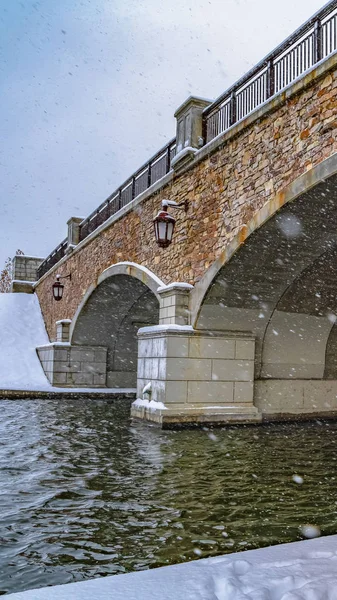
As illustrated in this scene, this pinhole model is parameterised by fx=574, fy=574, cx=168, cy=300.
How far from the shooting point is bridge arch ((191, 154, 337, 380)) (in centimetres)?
780

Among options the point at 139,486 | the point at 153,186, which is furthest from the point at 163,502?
the point at 153,186

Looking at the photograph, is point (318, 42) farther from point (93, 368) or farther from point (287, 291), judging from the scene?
point (93, 368)

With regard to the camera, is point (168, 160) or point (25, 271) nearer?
point (168, 160)

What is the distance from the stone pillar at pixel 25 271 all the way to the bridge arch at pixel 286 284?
19.0 m

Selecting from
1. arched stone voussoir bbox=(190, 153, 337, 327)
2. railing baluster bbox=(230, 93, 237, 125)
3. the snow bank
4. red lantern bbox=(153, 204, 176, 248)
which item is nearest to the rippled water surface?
arched stone voussoir bbox=(190, 153, 337, 327)

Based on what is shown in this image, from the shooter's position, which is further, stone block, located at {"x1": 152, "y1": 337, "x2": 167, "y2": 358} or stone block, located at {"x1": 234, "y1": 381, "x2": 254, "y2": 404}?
stone block, located at {"x1": 234, "y1": 381, "x2": 254, "y2": 404}

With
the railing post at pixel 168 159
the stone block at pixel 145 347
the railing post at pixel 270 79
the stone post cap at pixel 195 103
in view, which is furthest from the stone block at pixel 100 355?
the railing post at pixel 270 79

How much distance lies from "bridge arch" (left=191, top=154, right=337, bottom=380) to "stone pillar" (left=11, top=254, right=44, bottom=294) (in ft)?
62.5

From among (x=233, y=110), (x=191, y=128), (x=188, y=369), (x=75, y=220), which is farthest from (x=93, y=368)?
(x=233, y=110)

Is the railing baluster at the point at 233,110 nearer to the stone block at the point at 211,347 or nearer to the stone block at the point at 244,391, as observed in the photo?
the stone block at the point at 211,347

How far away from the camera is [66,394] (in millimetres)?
16609

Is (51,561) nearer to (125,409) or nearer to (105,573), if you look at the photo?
(105,573)

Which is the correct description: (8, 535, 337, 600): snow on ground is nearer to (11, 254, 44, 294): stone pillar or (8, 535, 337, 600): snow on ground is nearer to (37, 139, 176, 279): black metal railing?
(37, 139, 176, 279): black metal railing

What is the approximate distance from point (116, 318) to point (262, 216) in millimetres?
10739
